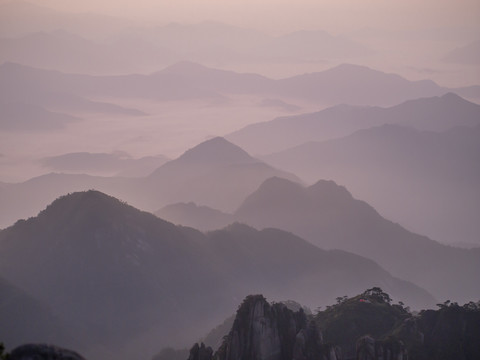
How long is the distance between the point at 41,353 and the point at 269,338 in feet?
147

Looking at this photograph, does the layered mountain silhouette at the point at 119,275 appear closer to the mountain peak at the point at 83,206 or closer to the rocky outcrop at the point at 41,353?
the mountain peak at the point at 83,206

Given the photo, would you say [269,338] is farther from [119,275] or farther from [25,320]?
[119,275]

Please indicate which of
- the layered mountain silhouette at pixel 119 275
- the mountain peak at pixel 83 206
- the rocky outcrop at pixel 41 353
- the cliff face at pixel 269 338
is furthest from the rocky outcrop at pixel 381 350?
the mountain peak at pixel 83 206

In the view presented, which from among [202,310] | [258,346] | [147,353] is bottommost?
[258,346]

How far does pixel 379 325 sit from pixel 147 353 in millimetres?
59286

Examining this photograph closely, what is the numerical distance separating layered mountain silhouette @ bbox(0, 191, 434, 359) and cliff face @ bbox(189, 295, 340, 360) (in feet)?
216

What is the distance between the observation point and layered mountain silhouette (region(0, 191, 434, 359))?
16200 centimetres

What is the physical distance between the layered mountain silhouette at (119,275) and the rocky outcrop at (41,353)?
344 feet

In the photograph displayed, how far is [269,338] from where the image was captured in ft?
293

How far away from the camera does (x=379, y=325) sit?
107m

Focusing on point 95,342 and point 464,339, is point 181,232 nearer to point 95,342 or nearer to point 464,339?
point 95,342

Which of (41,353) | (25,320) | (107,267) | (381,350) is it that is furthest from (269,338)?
(107,267)

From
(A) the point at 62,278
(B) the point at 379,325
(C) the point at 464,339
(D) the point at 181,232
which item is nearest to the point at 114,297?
(A) the point at 62,278

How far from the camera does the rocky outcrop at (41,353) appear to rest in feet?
154
